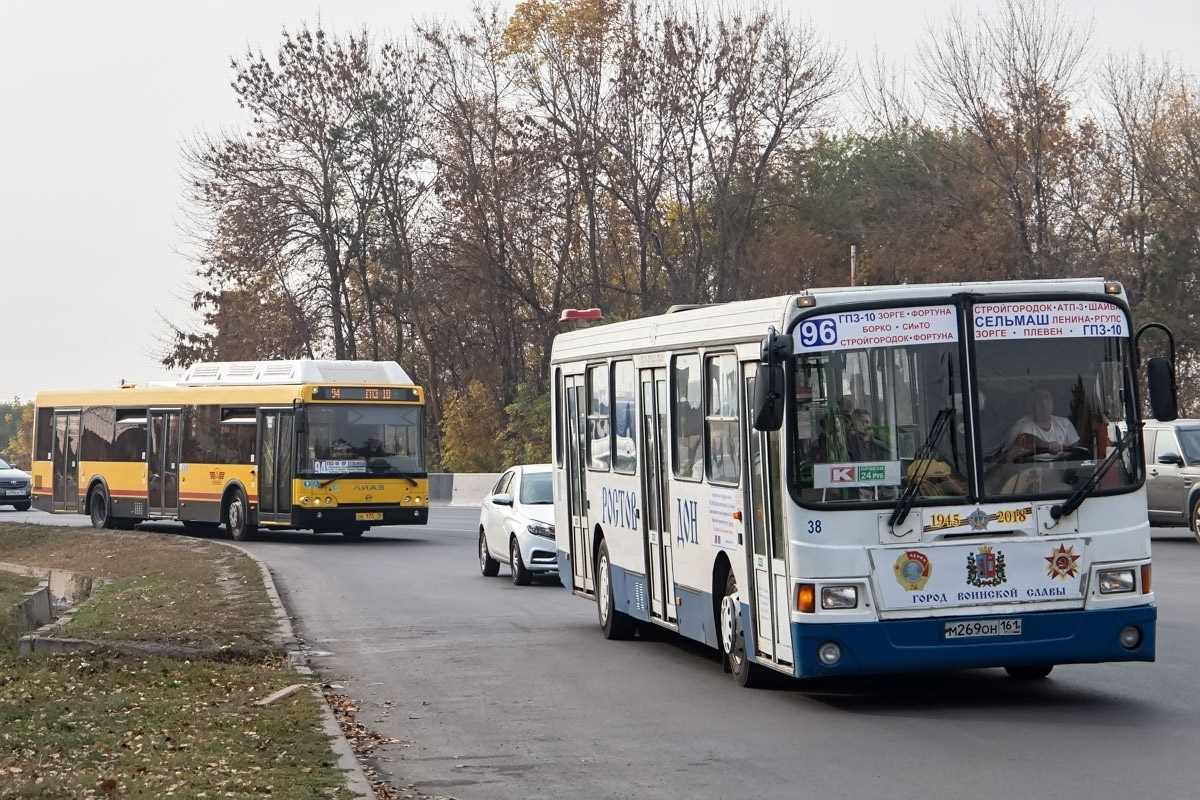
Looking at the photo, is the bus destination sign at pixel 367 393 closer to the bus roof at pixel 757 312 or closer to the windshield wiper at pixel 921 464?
the bus roof at pixel 757 312

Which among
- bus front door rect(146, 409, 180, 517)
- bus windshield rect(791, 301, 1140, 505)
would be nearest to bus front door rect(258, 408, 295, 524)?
bus front door rect(146, 409, 180, 517)

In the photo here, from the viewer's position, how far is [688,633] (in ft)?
43.9

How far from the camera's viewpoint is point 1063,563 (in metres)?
10.8

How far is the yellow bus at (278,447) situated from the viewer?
3153 centimetres

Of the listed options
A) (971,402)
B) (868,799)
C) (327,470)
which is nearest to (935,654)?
(971,402)

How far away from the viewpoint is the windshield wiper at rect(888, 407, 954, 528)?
10.6 m

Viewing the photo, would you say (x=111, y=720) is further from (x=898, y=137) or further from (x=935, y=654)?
(x=898, y=137)

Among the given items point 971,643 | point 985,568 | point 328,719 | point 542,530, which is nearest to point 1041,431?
point 985,568

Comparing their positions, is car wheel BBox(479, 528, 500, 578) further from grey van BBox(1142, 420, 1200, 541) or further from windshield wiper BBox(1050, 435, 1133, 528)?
windshield wiper BBox(1050, 435, 1133, 528)

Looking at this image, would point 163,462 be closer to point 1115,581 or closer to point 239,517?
point 239,517

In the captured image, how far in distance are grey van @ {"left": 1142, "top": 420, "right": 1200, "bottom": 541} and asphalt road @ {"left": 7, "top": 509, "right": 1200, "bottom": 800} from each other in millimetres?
9161

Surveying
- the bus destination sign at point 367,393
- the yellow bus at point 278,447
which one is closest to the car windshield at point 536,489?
the yellow bus at point 278,447

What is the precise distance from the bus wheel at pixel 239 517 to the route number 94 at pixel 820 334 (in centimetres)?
2357

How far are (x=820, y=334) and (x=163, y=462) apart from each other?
26986mm
